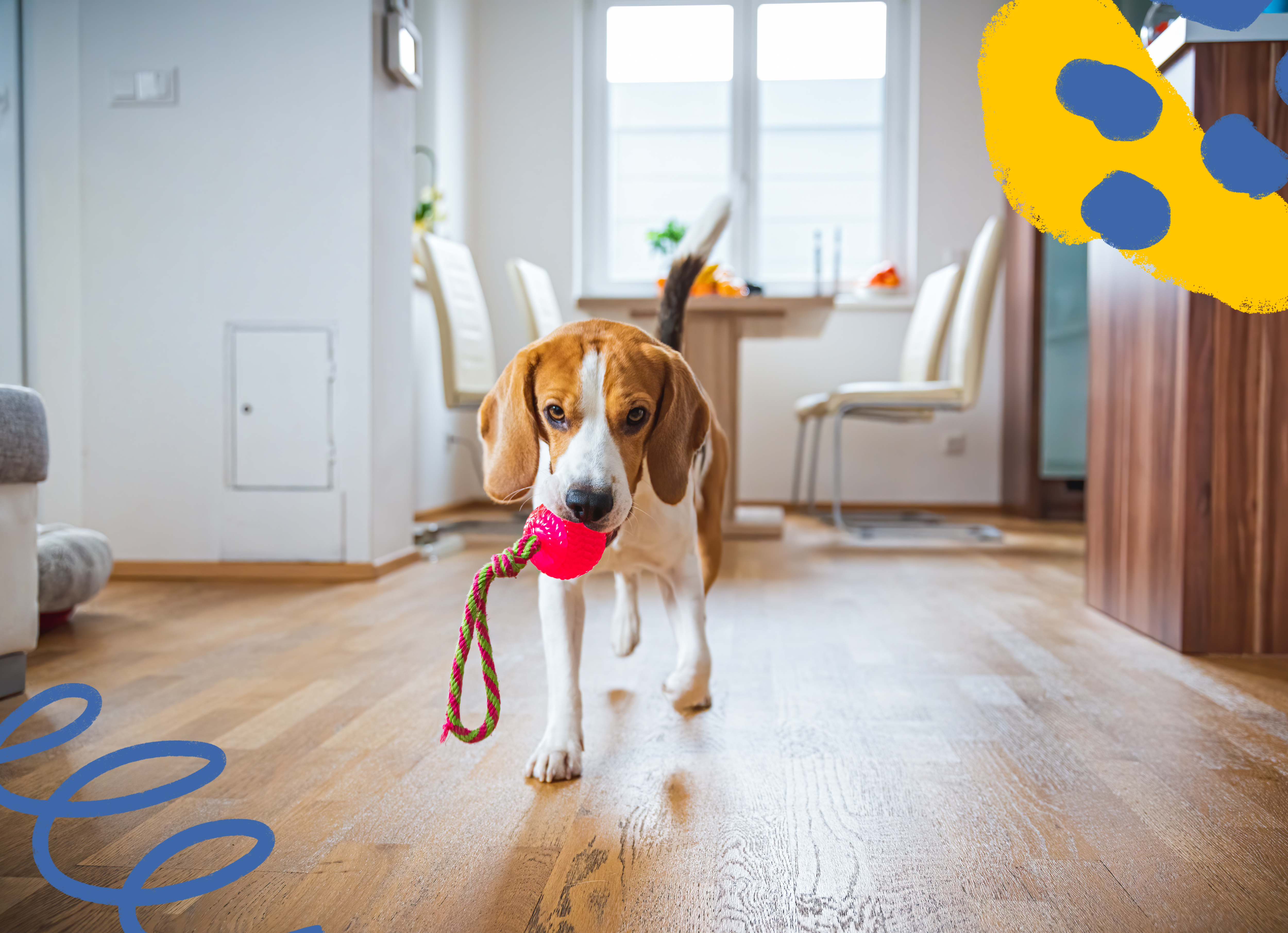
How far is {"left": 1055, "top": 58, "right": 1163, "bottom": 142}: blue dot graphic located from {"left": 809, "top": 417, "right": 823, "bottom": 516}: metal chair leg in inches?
117

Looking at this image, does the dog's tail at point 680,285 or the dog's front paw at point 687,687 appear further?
the dog's tail at point 680,285

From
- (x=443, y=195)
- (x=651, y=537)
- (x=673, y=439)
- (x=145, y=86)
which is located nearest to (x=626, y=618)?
(x=651, y=537)

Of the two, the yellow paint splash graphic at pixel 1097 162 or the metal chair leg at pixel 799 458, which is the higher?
the yellow paint splash graphic at pixel 1097 162

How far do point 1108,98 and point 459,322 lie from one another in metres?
2.67

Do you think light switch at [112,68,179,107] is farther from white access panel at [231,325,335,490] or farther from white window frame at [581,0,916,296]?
white window frame at [581,0,916,296]

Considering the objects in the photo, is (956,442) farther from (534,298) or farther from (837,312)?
(534,298)

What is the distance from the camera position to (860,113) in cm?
529

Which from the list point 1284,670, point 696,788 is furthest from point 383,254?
point 1284,670

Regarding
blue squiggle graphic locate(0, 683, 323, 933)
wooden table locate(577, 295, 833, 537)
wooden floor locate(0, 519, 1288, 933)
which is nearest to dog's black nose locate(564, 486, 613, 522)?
wooden floor locate(0, 519, 1288, 933)

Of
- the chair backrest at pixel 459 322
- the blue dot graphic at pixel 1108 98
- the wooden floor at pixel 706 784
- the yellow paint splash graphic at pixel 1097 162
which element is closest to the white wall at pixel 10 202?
the wooden floor at pixel 706 784

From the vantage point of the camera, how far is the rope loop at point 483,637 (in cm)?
100

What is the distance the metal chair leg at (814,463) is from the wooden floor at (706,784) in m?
2.45

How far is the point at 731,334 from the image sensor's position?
372 centimetres

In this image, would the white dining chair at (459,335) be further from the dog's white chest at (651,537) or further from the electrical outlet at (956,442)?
the electrical outlet at (956,442)
